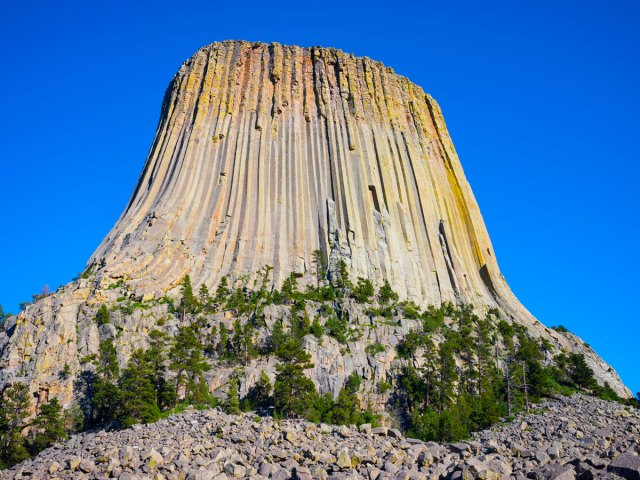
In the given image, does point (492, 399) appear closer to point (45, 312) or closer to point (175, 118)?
point (45, 312)

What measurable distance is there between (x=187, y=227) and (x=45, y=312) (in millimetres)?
16636

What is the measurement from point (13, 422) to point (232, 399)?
12943 mm

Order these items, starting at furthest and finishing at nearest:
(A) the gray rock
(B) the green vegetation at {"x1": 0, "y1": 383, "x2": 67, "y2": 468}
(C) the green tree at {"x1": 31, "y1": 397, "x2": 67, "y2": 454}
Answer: (C) the green tree at {"x1": 31, "y1": 397, "x2": 67, "y2": 454} → (B) the green vegetation at {"x1": 0, "y1": 383, "x2": 67, "y2": 468} → (A) the gray rock

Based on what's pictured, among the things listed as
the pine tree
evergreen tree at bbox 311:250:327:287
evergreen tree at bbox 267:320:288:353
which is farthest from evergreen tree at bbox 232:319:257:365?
evergreen tree at bbox 311:250:327:287

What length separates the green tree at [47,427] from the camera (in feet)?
121

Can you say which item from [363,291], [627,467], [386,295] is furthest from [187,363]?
[627,467]

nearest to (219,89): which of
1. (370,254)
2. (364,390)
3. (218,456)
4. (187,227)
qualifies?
(187,227)

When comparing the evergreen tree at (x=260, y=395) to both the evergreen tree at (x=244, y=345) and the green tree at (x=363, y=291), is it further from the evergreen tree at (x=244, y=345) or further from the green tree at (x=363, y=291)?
the green tree at (x=363, y=291)

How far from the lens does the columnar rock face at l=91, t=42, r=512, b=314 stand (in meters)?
58.0

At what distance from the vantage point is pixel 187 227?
58469 mm

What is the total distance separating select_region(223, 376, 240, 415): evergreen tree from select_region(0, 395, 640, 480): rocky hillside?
3.26 feet

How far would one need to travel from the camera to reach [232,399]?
4116cm

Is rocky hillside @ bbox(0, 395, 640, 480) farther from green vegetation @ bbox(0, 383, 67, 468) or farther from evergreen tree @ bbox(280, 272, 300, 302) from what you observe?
evergreen tree @ bbox(280, 272, 300, 302)

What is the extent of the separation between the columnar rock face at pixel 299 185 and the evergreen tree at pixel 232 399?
1200cm
